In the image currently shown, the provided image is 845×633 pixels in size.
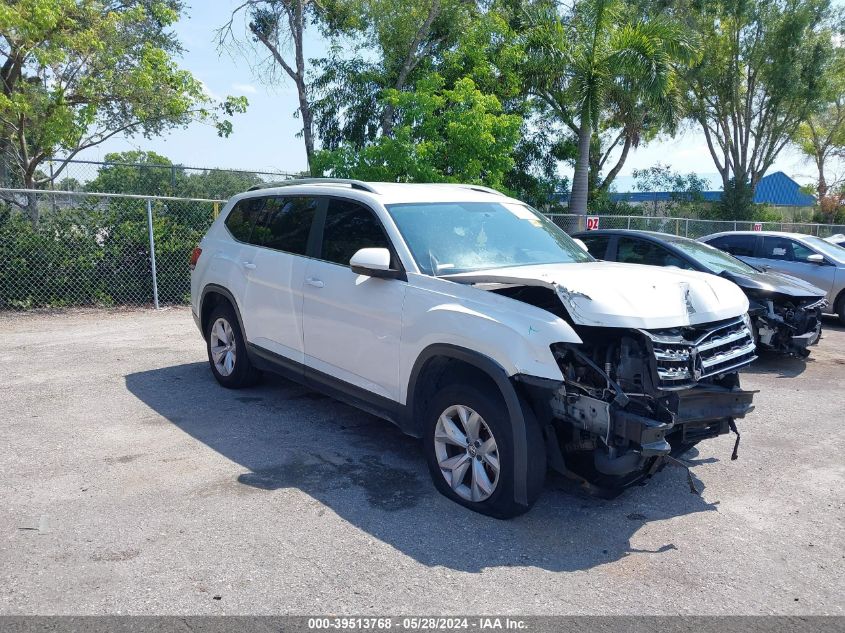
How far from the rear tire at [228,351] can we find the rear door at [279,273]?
318 millimetres

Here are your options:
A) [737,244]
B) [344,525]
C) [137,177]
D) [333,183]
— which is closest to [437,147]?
[737,244]

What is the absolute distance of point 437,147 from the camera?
49.7ft

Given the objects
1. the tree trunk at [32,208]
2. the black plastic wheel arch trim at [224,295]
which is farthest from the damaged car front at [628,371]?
the tree trunk at [32,208]

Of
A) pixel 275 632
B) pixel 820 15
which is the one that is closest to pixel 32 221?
pixel 275 632

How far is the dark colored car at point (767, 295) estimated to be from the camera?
8.44m

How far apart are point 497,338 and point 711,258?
6081 millimetres

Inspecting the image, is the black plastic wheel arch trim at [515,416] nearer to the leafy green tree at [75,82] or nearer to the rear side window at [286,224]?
the rear side window at [286,224]

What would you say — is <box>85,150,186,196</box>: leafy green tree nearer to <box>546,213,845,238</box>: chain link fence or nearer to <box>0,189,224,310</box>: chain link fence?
<box>0,189,224,310</box>: chain link fence

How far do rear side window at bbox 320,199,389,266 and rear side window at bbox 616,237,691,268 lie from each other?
4556 millimetres

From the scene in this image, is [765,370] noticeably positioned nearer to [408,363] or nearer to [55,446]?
[408,363]

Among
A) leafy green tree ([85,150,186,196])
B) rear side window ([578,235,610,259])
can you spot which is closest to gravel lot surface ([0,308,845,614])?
rear side window ([578,235,610,259])

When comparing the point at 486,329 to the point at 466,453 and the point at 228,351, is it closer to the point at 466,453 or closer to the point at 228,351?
the point at 466,453

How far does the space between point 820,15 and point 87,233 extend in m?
30.9

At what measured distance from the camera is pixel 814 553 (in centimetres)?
398
